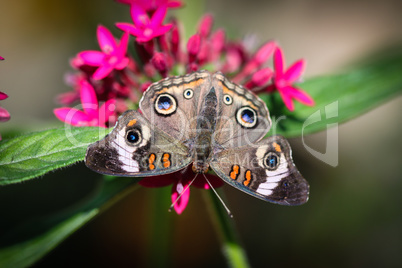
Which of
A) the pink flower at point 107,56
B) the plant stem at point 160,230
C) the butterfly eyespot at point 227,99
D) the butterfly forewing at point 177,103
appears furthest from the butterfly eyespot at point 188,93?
the plant stem at point 160,230

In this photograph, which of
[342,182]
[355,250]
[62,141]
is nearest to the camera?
[62,141]

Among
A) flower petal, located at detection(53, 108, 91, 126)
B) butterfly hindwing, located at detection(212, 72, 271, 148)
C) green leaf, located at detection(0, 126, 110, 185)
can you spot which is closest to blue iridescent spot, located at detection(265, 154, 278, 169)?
butterfly hindwing, located at detection(212, 72, 271, 148)

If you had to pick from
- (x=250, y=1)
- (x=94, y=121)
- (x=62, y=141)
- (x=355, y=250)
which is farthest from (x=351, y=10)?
(x=62, y=141)

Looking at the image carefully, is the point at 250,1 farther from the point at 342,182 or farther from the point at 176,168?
the point at 176,168

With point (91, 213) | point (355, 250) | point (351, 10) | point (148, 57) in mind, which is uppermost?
point (351, 10)

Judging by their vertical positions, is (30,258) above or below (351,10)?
below

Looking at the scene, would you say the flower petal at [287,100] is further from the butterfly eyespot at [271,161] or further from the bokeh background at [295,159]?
the bokeh background at [295,159]
